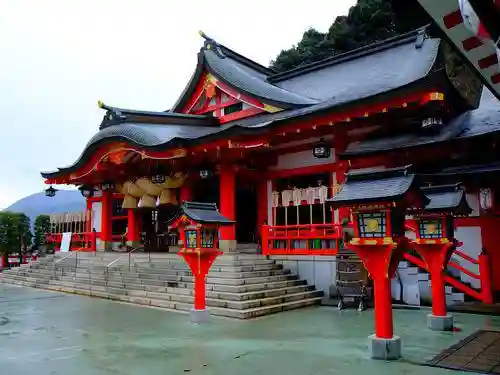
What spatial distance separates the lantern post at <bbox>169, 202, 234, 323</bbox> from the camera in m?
9.27

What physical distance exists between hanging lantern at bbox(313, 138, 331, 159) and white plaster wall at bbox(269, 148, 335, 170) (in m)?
0.72

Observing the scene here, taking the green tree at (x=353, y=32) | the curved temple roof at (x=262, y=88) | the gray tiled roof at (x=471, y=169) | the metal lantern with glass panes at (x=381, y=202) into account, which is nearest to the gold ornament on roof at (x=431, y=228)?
the metal lantern with glass panes at (x=381, y=202)

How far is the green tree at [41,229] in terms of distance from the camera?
25359 millimetres

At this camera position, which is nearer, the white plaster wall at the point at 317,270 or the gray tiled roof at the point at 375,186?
the gray tiled roof at the point at 375,186

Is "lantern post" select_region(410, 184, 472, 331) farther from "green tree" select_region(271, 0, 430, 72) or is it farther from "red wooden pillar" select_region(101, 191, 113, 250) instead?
"green tree" select_region(271, 0, 430, 72)

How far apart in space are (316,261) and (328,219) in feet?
6.81

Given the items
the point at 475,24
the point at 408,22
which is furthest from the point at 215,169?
the point at 475,24

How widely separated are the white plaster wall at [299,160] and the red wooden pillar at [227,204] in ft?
5.65

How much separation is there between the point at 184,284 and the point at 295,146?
5.89m

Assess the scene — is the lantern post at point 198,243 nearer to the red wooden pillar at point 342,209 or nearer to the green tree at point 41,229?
the red wooden pillar at point 342,209

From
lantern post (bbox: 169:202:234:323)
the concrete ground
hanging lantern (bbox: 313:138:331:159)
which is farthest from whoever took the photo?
hanging lantern (bbox: 313:138:331:159)

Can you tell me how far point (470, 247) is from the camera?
10.9m

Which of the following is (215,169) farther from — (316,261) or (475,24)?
(475,24)

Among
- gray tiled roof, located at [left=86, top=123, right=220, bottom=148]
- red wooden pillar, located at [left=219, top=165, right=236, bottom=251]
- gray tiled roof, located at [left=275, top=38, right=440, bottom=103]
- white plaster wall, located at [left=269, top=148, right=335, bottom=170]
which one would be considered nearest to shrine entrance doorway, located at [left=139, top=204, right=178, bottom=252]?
gray tiled roof, located at [left=86, top=123, right=220, bottom=148]
